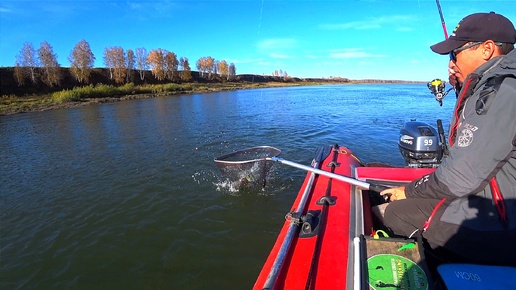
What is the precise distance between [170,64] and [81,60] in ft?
117

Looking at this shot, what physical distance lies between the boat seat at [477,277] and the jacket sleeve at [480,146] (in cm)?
54

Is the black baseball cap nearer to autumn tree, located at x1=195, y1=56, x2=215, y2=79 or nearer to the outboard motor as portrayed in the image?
the outboard motor

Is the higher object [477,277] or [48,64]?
[48,64]

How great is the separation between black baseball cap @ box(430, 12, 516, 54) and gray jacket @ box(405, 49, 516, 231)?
0.25 meters

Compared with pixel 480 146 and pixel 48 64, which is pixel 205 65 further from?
pixel 480 146

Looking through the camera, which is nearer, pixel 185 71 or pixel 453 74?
pixel 453 74

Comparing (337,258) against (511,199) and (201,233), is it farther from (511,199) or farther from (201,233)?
(201,233)

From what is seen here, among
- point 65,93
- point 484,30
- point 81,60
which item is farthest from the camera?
point 81,60

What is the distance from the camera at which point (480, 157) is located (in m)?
1.76

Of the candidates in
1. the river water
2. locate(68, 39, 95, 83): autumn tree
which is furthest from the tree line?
the river water

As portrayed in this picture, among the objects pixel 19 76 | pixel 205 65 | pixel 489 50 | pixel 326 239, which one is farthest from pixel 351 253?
pixel 205 65

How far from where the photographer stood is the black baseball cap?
2.00m

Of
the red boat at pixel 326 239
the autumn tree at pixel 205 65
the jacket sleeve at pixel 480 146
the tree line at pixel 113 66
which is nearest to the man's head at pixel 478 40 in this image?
the jacket sleeve at pixel 480 146

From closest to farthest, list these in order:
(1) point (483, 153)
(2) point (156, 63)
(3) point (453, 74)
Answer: (1) point (483, 153)
(3) point (453, 74)
(2) point (156, 63)
